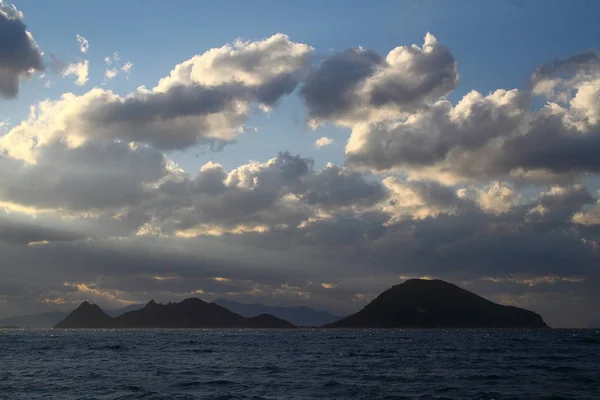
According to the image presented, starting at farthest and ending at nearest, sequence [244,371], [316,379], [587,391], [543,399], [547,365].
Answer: [547,365] < [244,371] < [316,379] < [587,391] < [543,399]

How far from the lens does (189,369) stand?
73750 millimetres

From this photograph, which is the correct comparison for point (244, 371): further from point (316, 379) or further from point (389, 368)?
point (389, 368)

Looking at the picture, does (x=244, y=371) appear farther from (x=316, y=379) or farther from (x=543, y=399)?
(x=543, y=399)

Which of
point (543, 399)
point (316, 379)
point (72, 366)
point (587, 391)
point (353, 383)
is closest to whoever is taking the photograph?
point (543, 399)

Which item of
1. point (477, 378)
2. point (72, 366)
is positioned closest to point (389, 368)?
point (477, 378)

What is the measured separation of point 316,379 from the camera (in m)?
59.8

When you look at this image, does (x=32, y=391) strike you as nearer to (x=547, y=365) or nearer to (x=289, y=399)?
(x=289, y=399)

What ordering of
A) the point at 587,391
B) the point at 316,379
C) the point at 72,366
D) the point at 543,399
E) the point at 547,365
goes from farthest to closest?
1. the point at 72,366
2. the point at 547,365
3. the point at 316,379
4. the point at 587,391
5. the point at 543,399

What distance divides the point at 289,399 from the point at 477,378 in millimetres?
24839

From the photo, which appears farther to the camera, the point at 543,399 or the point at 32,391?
the point at 32,391

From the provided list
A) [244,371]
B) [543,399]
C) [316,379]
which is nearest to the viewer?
[543,399]

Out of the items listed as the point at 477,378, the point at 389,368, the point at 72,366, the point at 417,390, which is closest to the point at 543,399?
the point at 417,390

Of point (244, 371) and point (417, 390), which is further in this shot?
point (244, 371)

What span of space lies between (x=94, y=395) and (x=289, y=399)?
18118 millimetres
